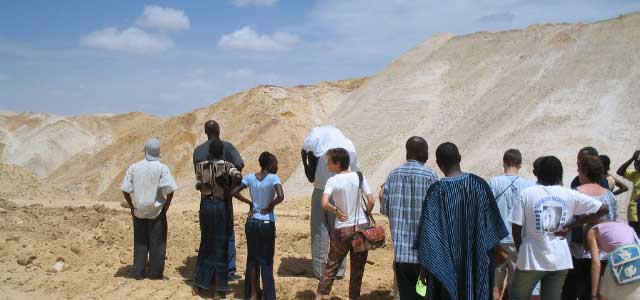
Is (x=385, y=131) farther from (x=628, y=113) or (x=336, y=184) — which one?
(x=336, y=184)

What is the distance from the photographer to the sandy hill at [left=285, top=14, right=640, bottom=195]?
14680mm

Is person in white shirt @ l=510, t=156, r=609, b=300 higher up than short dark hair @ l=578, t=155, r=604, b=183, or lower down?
lower down

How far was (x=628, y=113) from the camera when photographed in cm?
1455

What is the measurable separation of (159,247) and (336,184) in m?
2.72

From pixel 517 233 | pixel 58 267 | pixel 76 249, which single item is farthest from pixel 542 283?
pixel 76 249

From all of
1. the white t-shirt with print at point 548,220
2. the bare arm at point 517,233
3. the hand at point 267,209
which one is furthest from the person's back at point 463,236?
the hand at point 267,209

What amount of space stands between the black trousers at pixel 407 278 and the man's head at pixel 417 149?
2.80 feet

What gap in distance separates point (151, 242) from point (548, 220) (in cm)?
448

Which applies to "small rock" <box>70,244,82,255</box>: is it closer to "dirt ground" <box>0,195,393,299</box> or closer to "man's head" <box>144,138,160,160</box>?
"dirt ground" <box>0,195,393,299</box>

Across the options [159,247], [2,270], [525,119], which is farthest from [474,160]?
[2,270]

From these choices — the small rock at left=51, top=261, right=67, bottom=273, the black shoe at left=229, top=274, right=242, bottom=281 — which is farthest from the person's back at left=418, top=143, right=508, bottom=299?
the small rock at left=51, top=261, right=67, bottom=273

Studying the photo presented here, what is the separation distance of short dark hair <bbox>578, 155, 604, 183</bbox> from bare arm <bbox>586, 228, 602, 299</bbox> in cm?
51

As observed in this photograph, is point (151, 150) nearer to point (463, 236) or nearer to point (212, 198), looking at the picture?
point (212, 198)

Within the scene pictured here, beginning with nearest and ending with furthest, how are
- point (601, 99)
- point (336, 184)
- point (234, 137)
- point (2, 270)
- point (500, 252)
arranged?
point (500, 252)
point (336, 184)
point (2, 270)
point (601, 99)
point (234, 137)
